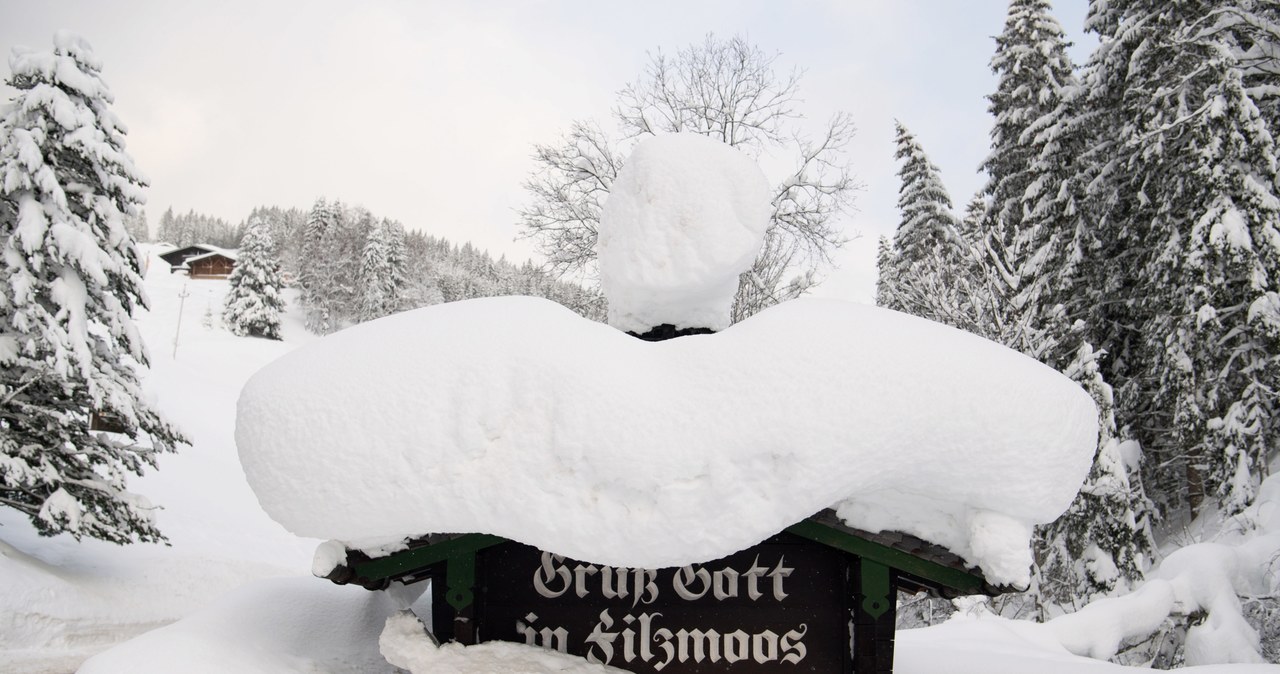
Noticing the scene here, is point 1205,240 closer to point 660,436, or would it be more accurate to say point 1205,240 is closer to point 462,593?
point 660,436

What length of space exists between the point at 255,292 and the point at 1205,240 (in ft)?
154

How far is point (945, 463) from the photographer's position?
2975 millimetres

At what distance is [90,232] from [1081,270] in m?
20.4

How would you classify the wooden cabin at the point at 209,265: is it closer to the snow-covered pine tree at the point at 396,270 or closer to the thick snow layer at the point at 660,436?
the snow-covered pine tree at the point at 396,270

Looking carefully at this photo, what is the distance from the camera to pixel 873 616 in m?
3.63

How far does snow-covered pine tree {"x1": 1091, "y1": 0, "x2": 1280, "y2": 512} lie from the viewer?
43.7 feet

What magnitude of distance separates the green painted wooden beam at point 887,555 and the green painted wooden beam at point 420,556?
1.50m

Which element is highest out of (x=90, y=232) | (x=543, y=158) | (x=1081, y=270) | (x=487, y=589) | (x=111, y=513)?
(x=543, y=158)

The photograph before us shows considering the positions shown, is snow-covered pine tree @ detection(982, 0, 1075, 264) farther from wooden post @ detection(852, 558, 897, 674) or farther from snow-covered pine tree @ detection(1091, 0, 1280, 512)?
wooden post @ detection(852, 558, 897, 674)

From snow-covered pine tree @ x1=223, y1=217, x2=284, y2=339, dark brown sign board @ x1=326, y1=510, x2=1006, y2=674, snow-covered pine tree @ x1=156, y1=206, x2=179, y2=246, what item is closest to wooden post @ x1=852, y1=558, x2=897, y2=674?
dark brown sign board @ x1=326, y1=510, x2=1006, y2=674

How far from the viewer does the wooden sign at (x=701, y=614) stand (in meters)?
3.69

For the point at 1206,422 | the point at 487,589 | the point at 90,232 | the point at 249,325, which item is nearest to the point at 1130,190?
the point at 1206,422

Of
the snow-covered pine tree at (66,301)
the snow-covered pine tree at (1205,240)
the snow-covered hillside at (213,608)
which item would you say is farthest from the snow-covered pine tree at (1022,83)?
the snow-covered pine tree at (66,301)

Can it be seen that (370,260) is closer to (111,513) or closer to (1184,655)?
(111,513)
